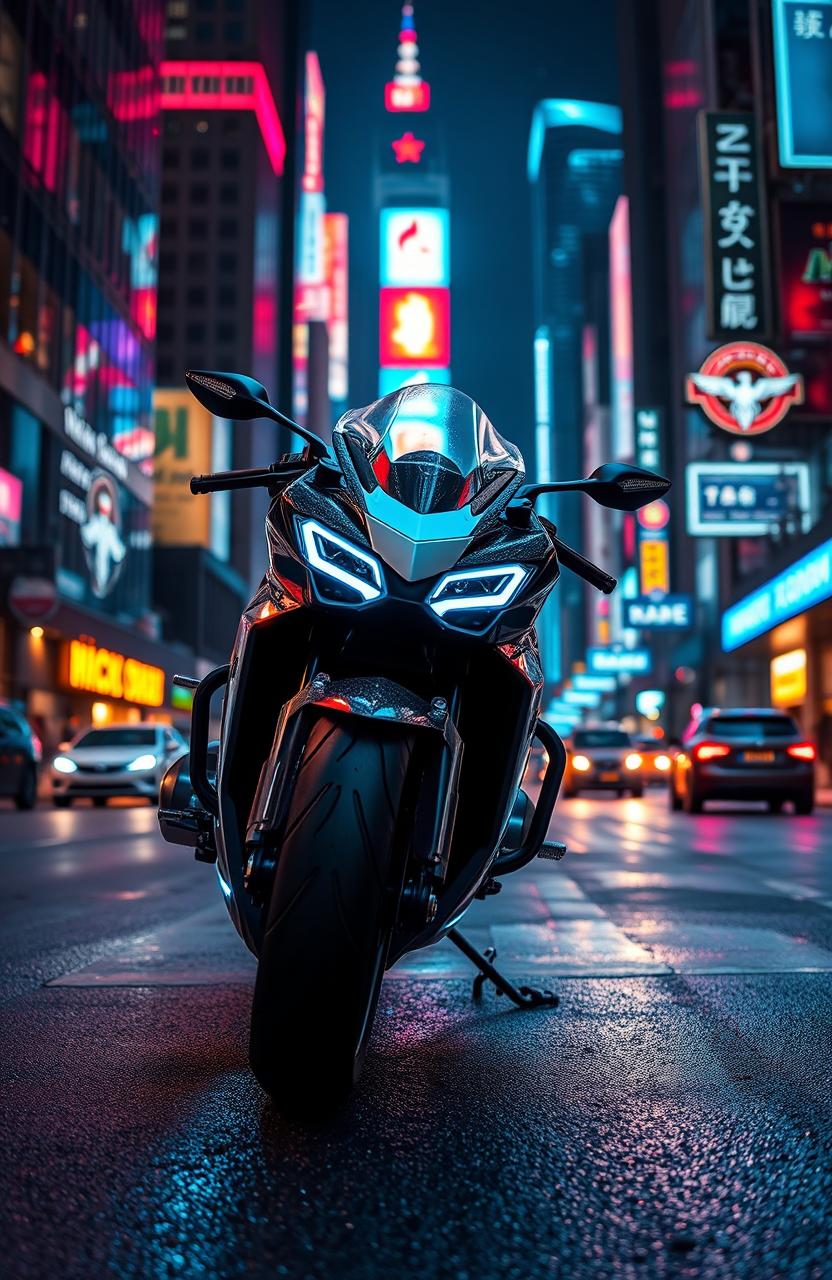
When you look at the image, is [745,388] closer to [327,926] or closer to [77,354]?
[77,354]

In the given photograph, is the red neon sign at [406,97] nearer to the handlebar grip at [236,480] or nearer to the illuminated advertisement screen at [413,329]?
the illuminated advertisement screen at [413,329]

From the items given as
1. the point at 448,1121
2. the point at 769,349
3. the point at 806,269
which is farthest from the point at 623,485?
the point at 769,349

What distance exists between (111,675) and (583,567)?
45.2m

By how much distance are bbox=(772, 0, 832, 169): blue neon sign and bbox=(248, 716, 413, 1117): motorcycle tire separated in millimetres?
24892

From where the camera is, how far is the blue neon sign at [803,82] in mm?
24391

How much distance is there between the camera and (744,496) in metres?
33.3

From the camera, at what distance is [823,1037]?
3.55m

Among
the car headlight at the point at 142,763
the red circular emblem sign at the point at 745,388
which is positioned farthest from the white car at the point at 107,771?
the red circular emblem sign at the point at 745,388

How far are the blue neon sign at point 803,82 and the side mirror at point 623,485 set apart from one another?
916 inches

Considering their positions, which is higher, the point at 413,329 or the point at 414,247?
the point at 414,247

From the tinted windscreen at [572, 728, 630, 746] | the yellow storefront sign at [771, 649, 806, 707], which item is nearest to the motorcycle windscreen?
the tinted windscreen at [572, 728, 630, 746]

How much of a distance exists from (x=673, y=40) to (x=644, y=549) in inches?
1060

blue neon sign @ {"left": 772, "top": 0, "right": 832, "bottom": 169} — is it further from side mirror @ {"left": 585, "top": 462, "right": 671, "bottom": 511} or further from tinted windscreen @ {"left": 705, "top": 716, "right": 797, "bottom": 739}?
side mirror @ {"left": 585, "top": 462, "right": 671, "bottom": 511}

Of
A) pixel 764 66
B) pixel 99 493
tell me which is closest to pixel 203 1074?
pixel 764 66
